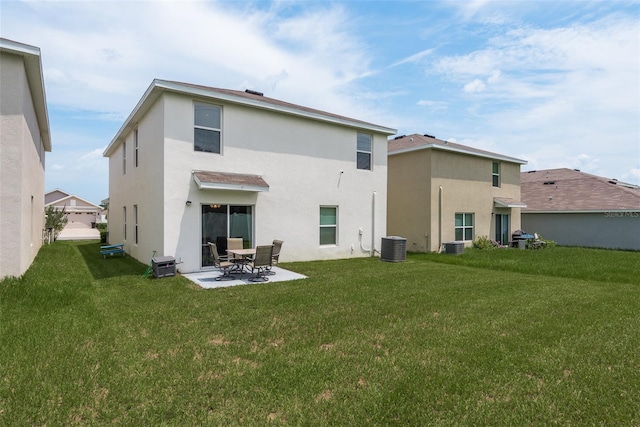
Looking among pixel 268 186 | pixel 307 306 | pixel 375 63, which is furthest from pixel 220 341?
pixel 375 63

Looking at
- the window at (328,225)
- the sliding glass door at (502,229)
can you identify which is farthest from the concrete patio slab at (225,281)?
the sliding glass door at (502,229)

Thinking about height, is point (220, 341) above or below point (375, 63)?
below

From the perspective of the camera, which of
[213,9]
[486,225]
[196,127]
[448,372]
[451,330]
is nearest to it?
[448,372]

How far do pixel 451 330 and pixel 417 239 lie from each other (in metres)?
13.0

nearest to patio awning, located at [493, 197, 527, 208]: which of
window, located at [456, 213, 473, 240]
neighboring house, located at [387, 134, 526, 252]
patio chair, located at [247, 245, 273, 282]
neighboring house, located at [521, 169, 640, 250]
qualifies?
neighboring house, located at [387, 134, 526, 252]

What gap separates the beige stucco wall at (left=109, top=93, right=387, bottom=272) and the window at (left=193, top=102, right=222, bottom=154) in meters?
0.24

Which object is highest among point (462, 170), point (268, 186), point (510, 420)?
point (462, 170)

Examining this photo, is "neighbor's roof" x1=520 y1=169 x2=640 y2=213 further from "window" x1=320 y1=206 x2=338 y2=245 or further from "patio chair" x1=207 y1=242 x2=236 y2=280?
"patio chair" x1=207 y1=242 x2=236 y2=280

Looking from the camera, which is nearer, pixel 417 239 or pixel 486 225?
pixel 417 239

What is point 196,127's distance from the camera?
1134 cm

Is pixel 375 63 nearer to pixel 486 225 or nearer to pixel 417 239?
pixel 417 239

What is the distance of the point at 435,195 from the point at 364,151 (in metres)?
5.06

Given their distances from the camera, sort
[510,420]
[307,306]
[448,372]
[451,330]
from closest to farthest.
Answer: [510,420] < [448,372] < [451,330] < [307,306]

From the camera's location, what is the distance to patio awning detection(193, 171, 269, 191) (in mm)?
10672
